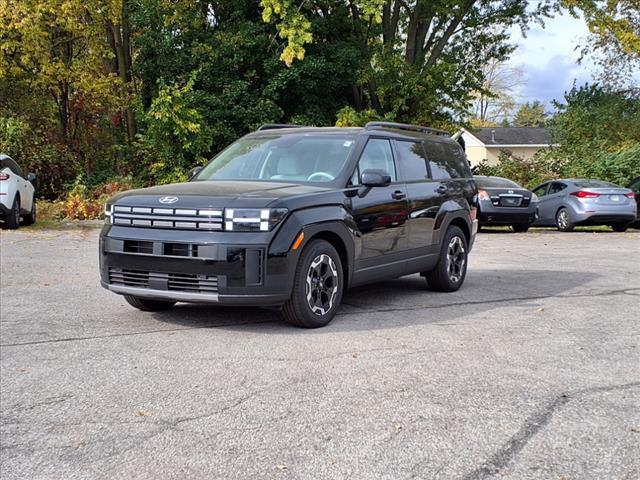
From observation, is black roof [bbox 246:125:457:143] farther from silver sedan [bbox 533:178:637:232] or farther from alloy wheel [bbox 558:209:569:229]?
alloy wheel [bbox 558:209:569:229]

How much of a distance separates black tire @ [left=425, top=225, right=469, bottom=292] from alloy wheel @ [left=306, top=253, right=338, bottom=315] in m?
2.31

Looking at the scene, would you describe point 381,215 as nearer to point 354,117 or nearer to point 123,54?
point 354,117

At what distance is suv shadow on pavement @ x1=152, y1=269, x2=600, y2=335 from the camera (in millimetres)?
6551

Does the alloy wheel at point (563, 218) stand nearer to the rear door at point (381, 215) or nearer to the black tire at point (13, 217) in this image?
the rear door at point (381, 215)

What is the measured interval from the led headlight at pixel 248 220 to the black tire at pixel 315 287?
474 millimetres

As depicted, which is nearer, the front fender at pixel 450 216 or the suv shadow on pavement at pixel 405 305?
the suv shadow on pavement at pixel 405 305

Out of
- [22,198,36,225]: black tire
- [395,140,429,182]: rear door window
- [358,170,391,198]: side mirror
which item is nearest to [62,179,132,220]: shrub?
[22,198,36,225]: black tire

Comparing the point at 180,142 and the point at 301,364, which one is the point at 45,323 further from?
the point at 180,142

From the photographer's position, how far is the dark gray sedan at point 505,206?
1770cm

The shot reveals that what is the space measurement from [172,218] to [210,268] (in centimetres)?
55

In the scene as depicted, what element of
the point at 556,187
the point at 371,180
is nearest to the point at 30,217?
the point at 371,180

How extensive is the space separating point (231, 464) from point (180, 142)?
813 inches

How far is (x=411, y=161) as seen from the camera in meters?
8.03

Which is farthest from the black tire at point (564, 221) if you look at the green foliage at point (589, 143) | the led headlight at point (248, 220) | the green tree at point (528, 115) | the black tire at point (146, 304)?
the green tree at point (528, 115)
